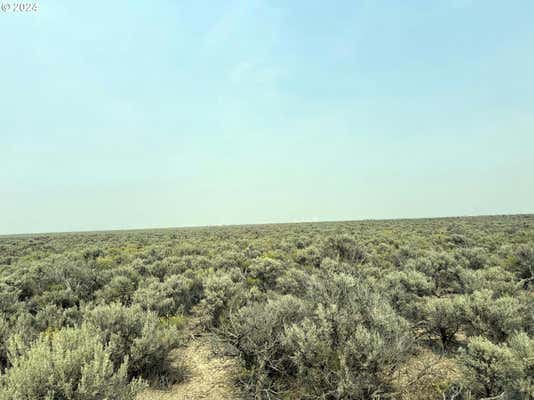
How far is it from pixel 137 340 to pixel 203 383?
140 centimetres

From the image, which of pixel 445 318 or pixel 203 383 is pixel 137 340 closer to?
pixel 203 383

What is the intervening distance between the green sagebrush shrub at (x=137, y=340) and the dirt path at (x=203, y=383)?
0.28 metres

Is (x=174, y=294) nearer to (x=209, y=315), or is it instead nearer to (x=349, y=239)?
(x=209, y=315)

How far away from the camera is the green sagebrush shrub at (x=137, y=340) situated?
516cm

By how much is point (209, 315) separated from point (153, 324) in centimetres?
255

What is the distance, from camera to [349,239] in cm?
1576

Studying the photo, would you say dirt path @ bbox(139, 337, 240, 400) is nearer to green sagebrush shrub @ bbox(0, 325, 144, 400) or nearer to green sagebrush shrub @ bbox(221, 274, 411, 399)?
green sagebrush shrub @ bbox(221, 274, 411, 399)

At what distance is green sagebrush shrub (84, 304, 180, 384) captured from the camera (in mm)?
5164

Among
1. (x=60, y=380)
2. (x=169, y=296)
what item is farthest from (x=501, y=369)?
(x=169, y=296)

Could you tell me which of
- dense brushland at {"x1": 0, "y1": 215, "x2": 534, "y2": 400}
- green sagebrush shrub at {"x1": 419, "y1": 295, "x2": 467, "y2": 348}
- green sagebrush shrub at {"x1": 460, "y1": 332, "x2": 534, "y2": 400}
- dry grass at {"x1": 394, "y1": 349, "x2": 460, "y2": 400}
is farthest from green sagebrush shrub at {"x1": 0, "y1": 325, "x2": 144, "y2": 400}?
green sagebrush shrub at {"x1": 419, "y1": 295, "x2": 467, "y2": 348}

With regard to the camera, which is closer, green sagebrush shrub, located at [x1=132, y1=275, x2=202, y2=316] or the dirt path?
the dirt path

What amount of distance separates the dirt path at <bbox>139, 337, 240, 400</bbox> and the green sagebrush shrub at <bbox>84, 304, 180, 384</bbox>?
0.28 m

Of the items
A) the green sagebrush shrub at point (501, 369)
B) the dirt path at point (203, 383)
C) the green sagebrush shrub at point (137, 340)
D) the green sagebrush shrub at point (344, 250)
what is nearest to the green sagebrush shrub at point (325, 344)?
the dirt path at point (203, 383)

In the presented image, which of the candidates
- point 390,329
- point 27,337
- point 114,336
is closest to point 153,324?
point 114,336
